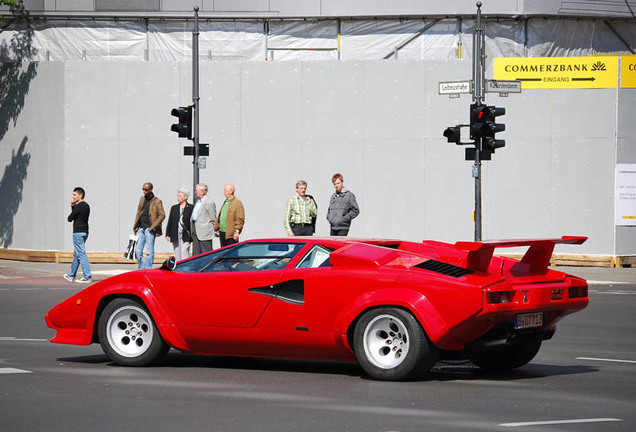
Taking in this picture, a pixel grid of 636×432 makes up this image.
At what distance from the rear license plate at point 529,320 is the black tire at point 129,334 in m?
3.17

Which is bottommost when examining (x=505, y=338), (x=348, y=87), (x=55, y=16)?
(x=505, y=338)

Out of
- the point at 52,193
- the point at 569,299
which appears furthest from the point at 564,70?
the point at 569,299

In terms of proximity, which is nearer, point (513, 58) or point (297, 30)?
point (513, 58)

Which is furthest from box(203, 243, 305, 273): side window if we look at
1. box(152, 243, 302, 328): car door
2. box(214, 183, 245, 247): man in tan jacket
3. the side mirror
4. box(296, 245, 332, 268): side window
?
box(214, 183, 245, 247): man in tan jacket

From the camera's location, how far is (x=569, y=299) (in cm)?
991

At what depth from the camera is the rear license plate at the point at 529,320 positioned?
9.49 m

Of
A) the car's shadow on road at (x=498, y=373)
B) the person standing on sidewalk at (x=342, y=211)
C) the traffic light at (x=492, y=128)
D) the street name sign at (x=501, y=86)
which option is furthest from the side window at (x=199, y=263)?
the street name sign at (x=501, y=86)

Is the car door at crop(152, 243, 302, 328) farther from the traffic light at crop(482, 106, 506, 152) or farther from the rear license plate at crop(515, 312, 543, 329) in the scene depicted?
the traffic light at crop(482, 106, 506, 152)

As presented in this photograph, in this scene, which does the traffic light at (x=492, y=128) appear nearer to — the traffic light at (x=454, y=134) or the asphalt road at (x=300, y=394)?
the traffic light at (x=454, y=134)

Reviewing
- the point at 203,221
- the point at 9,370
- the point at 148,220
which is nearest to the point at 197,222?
the point at 203,221

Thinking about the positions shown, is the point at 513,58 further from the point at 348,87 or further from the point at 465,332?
the point at 465,332

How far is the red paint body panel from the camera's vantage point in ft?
30.5

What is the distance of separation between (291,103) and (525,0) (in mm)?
6274

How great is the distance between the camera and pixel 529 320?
A: 31.5ft
